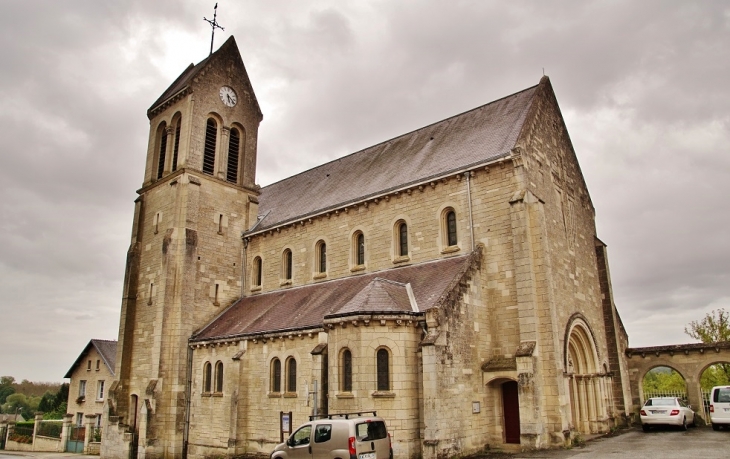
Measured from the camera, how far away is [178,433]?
2622cm

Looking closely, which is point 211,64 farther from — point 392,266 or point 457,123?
point 392,266

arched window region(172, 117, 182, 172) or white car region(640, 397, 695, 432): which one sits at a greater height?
arched window region(172, 117, 182, 172)

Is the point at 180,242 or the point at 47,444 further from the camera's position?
the point at 47,444

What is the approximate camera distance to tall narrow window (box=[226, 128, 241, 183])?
108ft

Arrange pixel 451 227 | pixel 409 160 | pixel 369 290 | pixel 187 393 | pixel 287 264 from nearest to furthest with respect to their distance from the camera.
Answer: pixel 369 290 → pixel 451 227 → pixel 187 393 → pixel 409 160 → pixel 287 264

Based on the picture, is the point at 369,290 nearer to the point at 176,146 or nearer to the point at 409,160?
the point at 409,160

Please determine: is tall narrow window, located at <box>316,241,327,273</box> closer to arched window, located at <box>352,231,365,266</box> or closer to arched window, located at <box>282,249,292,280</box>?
arched window, located at <box>352,231,365,266</box>

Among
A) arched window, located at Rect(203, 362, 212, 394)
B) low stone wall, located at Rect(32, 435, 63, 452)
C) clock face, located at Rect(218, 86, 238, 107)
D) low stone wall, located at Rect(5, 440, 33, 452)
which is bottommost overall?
low stone wall, located at Rect(5, 440, 33, 452)

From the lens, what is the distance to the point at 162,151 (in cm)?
3344

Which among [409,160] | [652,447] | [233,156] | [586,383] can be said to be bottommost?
[652,447]

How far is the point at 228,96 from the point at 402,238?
1539cm

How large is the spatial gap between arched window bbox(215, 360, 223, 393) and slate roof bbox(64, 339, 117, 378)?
2088 cm

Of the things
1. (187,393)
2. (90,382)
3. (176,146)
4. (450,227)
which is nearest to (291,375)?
(187,393)

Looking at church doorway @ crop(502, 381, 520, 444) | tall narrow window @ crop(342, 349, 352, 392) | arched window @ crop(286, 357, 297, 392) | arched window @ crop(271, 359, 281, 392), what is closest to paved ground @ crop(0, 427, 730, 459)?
church doorway @ crop(502, 381, 520, 444)
